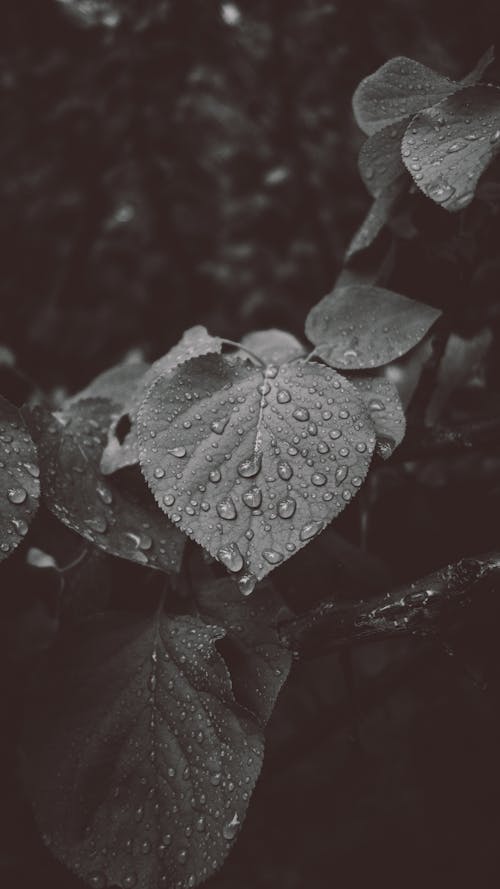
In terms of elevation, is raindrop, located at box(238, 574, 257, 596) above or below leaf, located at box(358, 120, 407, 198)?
below

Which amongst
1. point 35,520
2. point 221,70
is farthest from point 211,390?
point 221,70

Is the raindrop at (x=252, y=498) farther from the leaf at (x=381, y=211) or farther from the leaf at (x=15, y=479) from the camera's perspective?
the leaf at (x=381, y=211)

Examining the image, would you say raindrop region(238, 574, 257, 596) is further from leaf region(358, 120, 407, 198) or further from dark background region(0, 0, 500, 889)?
leaf region(358, 120, 407, 198)

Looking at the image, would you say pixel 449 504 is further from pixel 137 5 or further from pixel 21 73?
pixel 21 73

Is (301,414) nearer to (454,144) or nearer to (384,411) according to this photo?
(384,411)

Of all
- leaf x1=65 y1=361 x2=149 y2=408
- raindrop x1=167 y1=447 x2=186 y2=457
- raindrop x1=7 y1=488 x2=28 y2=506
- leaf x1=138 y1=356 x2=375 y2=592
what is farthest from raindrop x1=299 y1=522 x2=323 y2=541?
leaf x1=65 y1=361 x2=149 y2=408

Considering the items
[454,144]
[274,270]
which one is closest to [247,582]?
[454,144]
